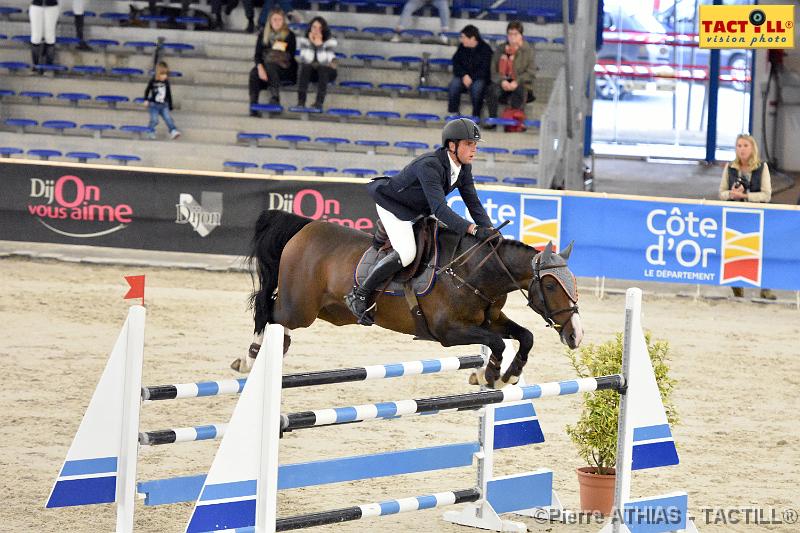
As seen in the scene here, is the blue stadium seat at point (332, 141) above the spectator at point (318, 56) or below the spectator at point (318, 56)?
below

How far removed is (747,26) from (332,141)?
19.3ft

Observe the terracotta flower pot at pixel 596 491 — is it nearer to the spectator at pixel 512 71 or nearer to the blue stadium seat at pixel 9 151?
the spectator at pixel 512 71

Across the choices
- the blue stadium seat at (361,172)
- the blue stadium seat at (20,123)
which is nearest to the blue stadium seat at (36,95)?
the blue stadium seat at (20,123)

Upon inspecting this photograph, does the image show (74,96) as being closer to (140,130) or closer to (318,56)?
(140,130)

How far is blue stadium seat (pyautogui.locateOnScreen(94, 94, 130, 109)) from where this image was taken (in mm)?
17219

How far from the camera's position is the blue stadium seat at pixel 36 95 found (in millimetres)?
17266

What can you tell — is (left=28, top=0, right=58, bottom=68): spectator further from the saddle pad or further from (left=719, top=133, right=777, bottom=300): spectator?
the saddle pad

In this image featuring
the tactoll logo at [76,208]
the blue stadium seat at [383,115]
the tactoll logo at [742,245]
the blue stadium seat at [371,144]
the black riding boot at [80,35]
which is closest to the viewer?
the tactoll logo at [742,245]

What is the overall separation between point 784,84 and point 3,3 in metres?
13.5

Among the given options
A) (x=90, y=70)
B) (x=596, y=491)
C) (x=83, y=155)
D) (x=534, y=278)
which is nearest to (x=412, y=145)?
(x=83, y=155)

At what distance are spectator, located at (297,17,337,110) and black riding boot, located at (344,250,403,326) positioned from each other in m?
10.2

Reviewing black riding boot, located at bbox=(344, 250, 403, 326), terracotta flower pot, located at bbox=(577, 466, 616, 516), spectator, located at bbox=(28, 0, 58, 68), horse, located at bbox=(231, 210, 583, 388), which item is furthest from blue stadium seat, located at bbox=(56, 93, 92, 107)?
terracotta flower pot, located at bbox=(577, 466, 616, 516)

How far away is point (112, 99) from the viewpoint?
17234 mm

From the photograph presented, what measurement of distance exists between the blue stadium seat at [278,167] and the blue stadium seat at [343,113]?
4.96 ft
